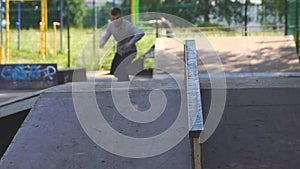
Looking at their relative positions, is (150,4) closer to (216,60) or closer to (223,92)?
(216,60)

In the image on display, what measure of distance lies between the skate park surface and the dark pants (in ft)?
6.60

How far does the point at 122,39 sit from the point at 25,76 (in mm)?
6117

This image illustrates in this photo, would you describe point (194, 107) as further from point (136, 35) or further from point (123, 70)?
point (123, 70)

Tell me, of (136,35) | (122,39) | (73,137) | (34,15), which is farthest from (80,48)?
(73,137)

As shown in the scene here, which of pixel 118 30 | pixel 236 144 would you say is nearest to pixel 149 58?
pixel 118 30

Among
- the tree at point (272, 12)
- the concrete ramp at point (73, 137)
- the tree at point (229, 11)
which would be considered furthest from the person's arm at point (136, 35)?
the tree at point (272, 12)

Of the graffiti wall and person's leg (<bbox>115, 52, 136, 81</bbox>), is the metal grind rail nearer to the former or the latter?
person's leg (<bbox>115, 52, 136, 81</bbox>)

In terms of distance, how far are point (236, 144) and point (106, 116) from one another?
1.50 metres

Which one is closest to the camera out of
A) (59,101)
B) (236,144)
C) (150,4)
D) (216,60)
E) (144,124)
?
(236,144)

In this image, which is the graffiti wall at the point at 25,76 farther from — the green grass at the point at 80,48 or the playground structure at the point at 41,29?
the playground structure at the point at 41,29

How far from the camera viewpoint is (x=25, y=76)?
1525 centimetres

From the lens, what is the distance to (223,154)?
219 inches

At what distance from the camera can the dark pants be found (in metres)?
9.79

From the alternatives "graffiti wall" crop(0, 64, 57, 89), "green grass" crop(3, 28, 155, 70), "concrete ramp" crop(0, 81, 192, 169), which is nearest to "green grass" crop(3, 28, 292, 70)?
"green grass" crop(3, 28, 155, 70)
